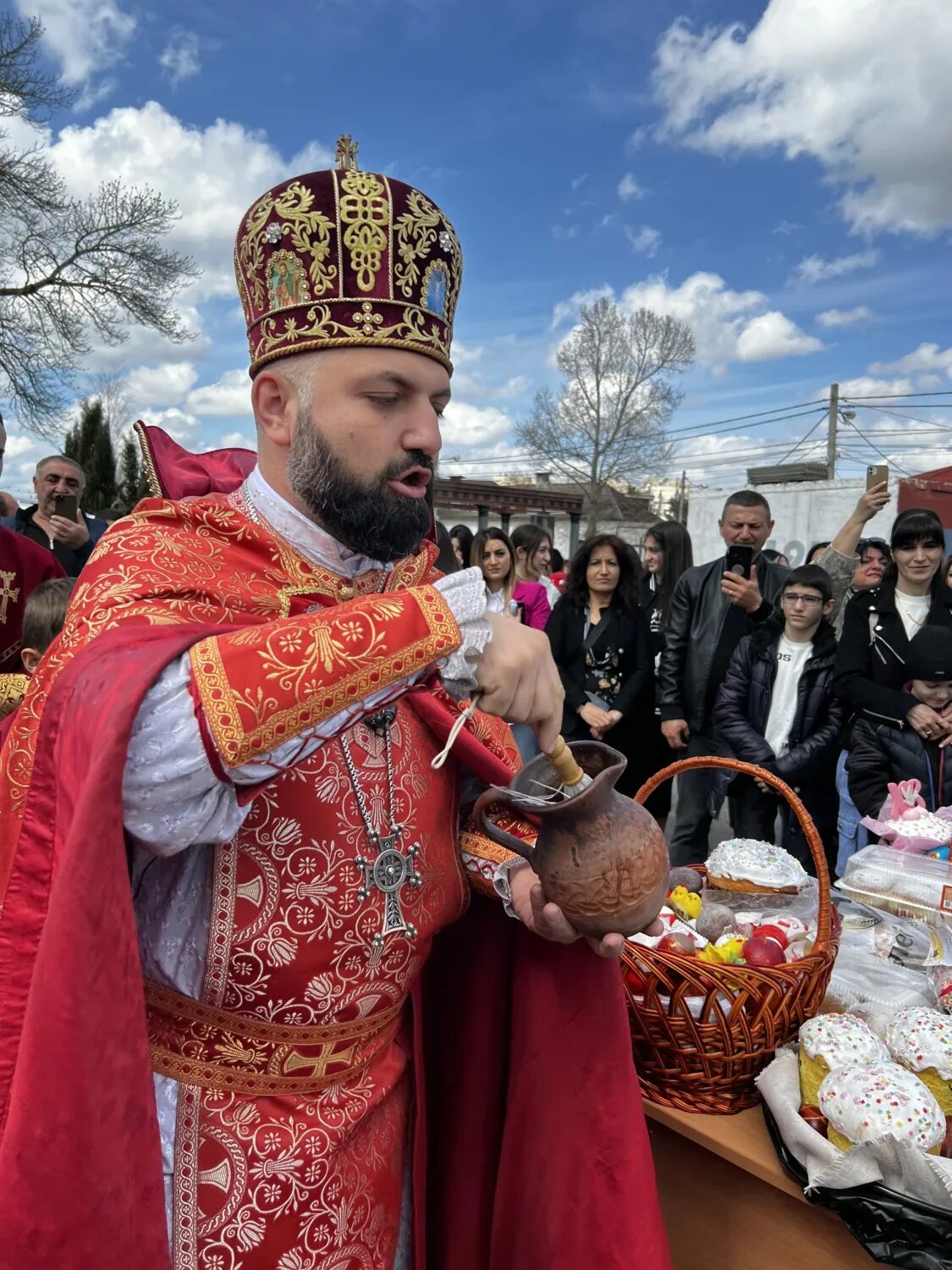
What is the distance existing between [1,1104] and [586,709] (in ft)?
13.6

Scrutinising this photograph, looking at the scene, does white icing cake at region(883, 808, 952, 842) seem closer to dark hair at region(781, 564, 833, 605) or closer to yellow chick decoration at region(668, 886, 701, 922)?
yellow chick decoration at region(668, 886, 701, 922)

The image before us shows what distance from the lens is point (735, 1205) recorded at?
68.7 inches

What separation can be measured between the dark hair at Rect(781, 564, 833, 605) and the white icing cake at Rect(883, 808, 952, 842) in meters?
2.00

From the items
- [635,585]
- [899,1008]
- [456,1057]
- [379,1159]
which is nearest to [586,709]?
[635,585]

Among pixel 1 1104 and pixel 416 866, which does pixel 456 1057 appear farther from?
pixel 1 1104

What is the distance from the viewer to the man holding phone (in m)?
4.90

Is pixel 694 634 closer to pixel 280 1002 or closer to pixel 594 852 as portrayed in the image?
pixel 594 852

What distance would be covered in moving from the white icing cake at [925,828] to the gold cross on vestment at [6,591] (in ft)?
10.9

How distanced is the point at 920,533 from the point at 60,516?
178 inches

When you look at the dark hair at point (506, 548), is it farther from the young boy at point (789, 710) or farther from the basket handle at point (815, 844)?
the basket handle at point (815, 844)

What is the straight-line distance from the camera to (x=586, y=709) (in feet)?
16.4

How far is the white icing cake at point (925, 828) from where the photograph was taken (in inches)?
101

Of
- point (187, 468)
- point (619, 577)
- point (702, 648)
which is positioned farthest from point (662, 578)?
point (187, 468)

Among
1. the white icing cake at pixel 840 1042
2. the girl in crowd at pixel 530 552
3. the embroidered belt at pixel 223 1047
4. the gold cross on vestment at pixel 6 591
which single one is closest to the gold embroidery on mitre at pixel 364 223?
the embroidered belt at pixel 223 1047
